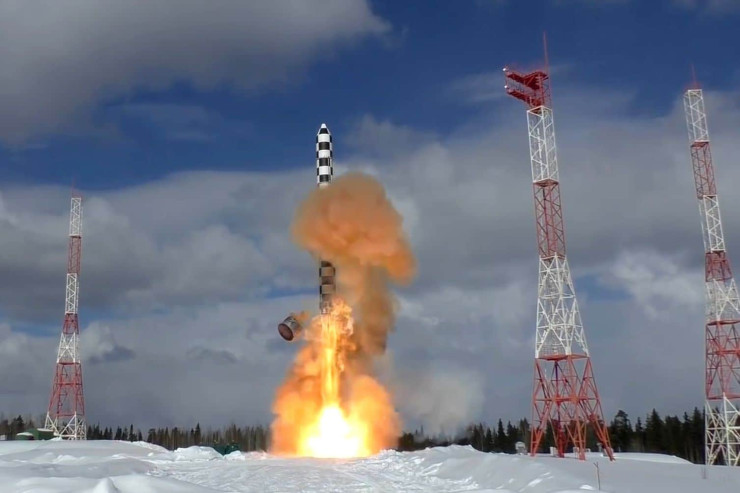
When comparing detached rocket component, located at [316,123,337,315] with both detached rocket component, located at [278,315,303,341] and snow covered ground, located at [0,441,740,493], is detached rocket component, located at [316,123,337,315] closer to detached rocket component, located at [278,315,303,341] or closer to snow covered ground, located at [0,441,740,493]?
detached rocket component, located at [278,315,303,341]

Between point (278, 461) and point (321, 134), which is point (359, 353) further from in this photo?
point (321, 134)

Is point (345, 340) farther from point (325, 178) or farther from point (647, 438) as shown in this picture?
point (647, 438)

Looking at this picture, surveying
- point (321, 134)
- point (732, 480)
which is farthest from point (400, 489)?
point (321, 134)

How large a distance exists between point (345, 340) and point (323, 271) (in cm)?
558

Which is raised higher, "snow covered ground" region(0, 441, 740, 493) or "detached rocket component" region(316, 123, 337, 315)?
"detached rocket component" region(316, 123, 337, 315)

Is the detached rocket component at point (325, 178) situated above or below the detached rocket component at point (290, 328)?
above

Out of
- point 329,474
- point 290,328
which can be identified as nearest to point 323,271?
point 290,328

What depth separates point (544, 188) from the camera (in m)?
57.6

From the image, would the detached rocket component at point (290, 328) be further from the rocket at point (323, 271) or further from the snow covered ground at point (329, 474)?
the snow covered ground at point (329, 474)

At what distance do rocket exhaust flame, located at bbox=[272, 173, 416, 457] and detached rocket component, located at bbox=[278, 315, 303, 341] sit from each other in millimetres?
694

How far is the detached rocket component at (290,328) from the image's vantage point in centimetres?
5606

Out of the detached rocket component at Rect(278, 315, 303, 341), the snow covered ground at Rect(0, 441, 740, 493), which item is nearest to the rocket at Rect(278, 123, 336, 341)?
the detached rocket component at Rect(278, 315, 303, 341)

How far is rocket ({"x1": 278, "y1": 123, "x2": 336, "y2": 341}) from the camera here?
56219 millimetres

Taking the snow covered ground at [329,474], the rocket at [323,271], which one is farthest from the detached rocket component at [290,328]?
the snow covered ground at [329,474]
